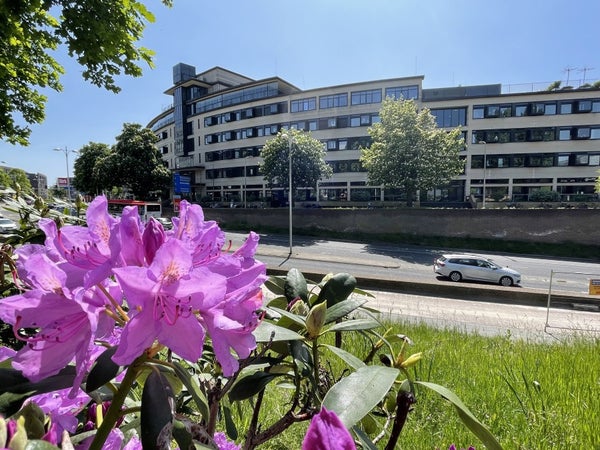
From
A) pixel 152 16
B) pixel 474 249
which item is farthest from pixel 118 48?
pixel 474 249

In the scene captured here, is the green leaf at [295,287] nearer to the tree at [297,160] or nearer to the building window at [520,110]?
the tree at [297,160]

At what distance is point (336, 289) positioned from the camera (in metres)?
1.14

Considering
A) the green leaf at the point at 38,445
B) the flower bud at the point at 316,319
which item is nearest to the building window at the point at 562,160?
the flower bud at the point at 316,319

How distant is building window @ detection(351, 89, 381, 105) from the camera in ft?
131

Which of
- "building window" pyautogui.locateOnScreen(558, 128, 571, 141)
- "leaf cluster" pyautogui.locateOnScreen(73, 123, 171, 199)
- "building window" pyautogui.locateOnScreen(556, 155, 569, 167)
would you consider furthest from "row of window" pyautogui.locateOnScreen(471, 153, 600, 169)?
"leaf cluster" pyautogui.locateOnScreen(73, 123, 171, 199)

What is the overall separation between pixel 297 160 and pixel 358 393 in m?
29.2

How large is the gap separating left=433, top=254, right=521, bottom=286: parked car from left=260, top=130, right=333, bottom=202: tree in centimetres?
1590

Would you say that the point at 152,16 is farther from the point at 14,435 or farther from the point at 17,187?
the point at 14,435

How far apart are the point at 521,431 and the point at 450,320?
5.91 meters

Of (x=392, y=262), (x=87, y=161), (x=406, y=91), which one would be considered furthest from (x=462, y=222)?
(x=87, y=161)

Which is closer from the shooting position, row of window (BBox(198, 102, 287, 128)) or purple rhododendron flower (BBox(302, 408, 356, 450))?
purple rhododendron flower (BBox(302, 408, 356, 450))

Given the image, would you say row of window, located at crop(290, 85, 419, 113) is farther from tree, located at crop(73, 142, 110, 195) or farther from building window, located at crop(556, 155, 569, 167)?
tree, located at crop(73, 142, 110, 195)

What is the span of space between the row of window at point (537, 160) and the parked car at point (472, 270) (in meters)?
24.9

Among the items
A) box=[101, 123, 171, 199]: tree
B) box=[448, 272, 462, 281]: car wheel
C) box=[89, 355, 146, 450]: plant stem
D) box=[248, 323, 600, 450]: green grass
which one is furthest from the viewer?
box=[101, 123, 171, 199]: tree
